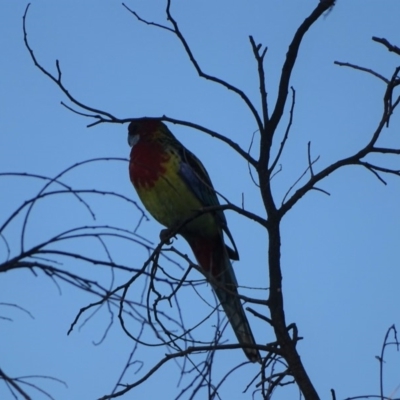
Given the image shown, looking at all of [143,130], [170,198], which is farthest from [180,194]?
[143,130]

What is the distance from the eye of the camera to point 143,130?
575 cm

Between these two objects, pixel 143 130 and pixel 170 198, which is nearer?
pixel 170 198

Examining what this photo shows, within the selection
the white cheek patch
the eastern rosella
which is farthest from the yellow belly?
the white cheek patch

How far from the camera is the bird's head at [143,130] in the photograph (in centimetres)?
569

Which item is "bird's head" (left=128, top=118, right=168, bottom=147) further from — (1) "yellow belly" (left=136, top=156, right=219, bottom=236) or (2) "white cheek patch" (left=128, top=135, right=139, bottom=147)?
(1) "yellow belly" (left=136, top=156, right=219, bottom=236)

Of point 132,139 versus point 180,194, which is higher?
point 132,139

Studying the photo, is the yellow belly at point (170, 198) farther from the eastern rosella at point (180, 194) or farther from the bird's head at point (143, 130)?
the bird's head at point (143, 130)

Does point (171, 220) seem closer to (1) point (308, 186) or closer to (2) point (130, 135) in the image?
(2) point (130, 135)

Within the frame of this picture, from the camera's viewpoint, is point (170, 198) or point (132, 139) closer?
point (170, 198)

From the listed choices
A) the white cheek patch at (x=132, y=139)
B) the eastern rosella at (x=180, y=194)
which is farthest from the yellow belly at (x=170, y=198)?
the white cheek patch at (x=132, y=139)

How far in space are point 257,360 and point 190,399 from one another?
695mm

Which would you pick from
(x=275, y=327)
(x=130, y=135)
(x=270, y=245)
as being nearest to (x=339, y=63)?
(x=270, y=245)

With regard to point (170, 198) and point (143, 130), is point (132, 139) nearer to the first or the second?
point (143, 130)

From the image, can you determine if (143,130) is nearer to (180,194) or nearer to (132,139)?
(132,139)
